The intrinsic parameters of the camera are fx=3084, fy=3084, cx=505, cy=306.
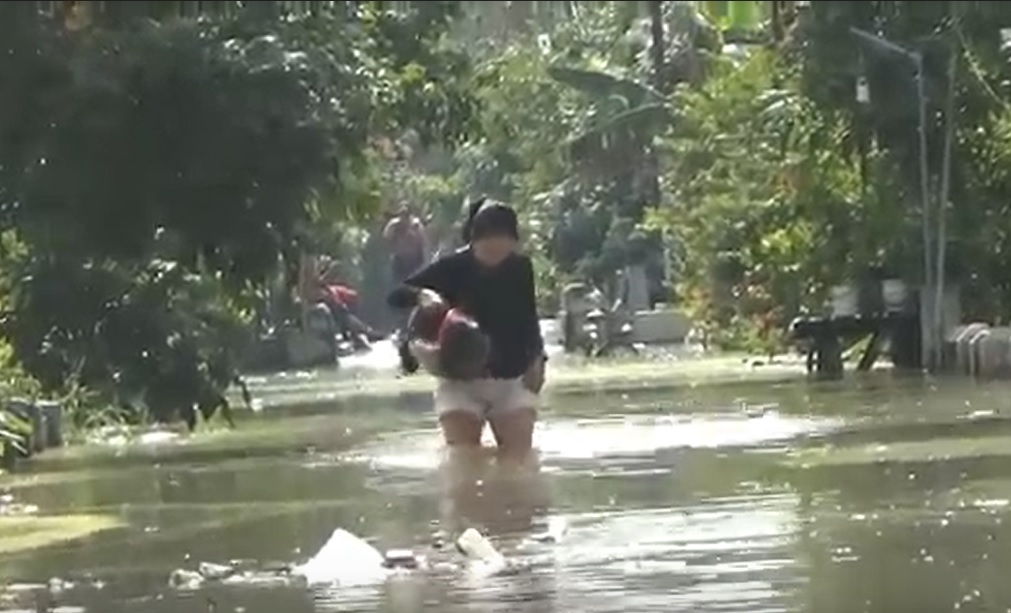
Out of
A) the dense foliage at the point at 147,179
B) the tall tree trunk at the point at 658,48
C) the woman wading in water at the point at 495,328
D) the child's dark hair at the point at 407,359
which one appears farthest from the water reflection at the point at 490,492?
the tall tree trunk at the point at 658,48

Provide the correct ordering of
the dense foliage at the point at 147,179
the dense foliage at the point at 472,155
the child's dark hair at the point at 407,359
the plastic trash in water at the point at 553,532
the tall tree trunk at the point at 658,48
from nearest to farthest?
the plastic trash in water at the point at 553,532 → the dense foliage at the point at 147,179 → the dense foliage at the point at 472,155 → the child's dark hair at the point at 407,359 → the tall tree trunk at the point at 658,48

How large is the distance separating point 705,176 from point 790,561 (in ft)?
91.9

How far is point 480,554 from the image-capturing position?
11.0 meters

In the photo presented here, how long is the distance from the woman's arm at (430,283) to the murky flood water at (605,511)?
90 centimetres

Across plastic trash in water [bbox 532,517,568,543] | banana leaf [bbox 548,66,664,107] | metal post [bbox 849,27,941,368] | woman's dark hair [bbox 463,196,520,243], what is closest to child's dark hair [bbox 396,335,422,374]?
woman's dark hair [bbox 463,196,520,243]

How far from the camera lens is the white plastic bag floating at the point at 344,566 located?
10.7 m

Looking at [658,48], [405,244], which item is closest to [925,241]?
[658,48]

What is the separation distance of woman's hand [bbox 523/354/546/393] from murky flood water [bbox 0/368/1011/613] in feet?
1.46

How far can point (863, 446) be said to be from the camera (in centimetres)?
1631

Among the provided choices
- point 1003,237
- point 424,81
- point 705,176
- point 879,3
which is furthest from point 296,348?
point 879,3

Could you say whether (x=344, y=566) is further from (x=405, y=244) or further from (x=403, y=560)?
(x=405, y=244)

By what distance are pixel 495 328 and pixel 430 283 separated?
1.38 ft

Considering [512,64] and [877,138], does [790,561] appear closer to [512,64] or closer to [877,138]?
[877,138]

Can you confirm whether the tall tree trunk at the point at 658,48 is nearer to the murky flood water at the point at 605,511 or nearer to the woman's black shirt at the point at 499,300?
the murky flood water at the point at 605,511
